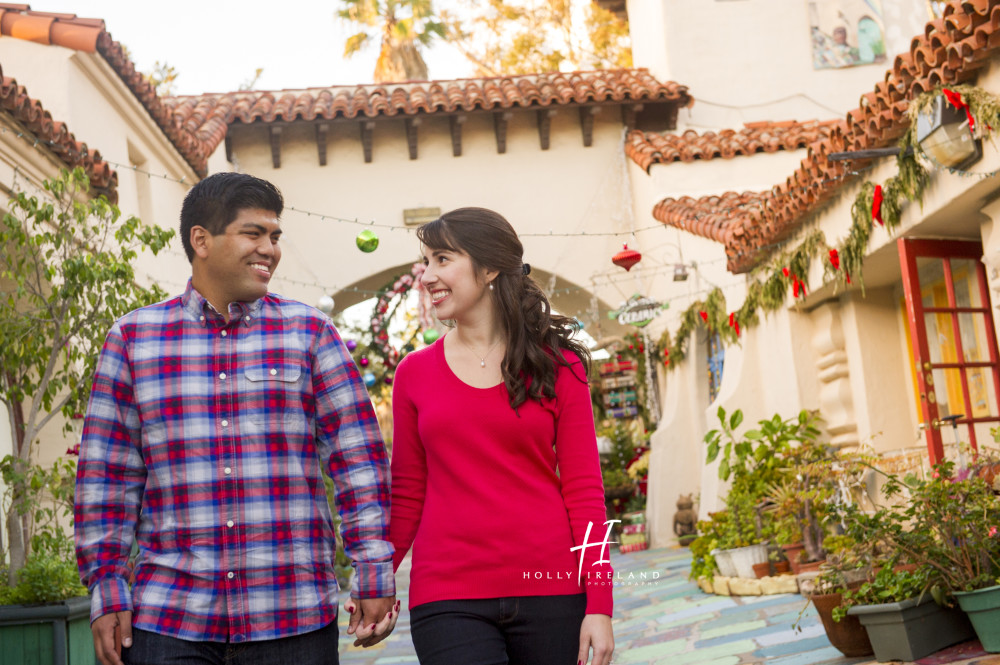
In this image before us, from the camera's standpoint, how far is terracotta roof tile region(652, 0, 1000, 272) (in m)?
5.83

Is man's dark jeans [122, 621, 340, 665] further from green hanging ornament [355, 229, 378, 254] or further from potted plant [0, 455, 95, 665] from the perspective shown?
green hanging ornament [355, 229, 378, 254]

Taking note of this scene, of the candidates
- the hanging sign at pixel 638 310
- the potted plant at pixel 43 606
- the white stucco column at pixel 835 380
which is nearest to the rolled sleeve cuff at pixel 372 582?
the potted plant at pixel 43 606

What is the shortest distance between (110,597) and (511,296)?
3.89ft

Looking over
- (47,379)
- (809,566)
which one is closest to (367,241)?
(47,379)

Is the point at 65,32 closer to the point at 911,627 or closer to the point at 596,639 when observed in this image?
the point at 911,627

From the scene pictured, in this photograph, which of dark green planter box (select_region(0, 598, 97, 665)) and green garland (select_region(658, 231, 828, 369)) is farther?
green garland (select_region(658, 231, 828, 369))

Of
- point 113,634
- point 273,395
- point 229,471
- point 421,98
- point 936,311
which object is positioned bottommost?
point 113,634

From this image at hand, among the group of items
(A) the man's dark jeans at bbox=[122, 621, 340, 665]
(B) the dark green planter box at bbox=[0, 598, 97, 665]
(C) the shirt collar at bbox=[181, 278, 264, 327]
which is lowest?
(B) the dark green planter box at bbox=[0, 598, 97, 665]

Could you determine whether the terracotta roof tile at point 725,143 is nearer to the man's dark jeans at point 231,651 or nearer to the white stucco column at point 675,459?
the white stucco column at point 675,459

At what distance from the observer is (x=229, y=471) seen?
8.27ft

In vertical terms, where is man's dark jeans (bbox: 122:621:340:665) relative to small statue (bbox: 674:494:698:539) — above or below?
above

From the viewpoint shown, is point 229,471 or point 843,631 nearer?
point 229,471

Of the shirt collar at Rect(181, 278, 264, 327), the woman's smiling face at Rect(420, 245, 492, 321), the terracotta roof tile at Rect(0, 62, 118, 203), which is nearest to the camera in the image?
the shirt collar at Rect(181, 278, 264, 327)

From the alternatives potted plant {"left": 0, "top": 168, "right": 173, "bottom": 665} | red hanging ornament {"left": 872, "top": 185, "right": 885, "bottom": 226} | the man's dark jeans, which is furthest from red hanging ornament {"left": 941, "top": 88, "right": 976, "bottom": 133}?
the man's dark jeans
